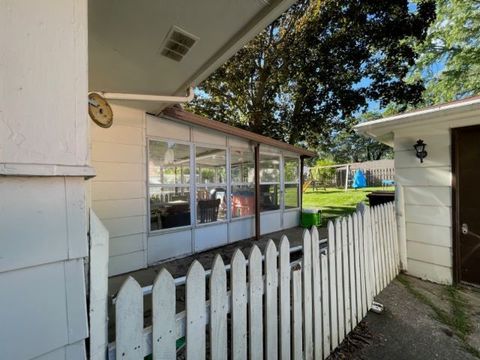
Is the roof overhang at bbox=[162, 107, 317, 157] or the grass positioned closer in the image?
the roof overhang at bbox=[162, 107, 317, 157]

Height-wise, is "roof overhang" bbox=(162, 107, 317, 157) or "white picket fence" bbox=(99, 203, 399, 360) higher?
"roof overhang" bbox=(162, 107, 317, 157)

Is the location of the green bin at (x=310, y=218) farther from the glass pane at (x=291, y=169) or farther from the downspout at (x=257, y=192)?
the downspout at (x=257, y=192)

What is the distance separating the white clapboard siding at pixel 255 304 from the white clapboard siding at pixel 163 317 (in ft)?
1.75

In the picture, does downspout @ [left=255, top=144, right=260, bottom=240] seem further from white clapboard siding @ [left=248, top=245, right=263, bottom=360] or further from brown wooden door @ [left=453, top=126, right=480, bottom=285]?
white clapboard siding @ [left=248, top=245, right=263, bottom=360]

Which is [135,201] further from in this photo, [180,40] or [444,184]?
[444,184]

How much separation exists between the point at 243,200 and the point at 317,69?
18.4ft

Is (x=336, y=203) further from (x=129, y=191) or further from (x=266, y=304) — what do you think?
(x=266, y=304)

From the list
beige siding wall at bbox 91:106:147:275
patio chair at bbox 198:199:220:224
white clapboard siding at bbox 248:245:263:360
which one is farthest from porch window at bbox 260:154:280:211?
white clapboard siding at bbox 248:245:263:360

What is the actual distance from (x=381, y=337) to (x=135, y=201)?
13.0 ft

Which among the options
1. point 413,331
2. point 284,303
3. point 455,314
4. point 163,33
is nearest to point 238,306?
point 284,303

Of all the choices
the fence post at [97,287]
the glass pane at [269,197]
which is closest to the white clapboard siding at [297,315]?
the fence post at [97,287]

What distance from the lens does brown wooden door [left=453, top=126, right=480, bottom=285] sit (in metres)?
3.25

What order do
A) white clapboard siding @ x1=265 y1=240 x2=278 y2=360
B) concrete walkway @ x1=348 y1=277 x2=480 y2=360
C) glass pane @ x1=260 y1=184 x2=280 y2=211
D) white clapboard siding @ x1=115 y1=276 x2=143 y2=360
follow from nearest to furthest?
1. white clapboard siding @ x1=115 y1=276 x2=143 y2=360
2. white clapboard siding @ x1=265 y1=240 x2=278 y2=360
3. concrete walkway @ x1=348 y1=277 x2=480 y2=360
4. glass pane @ x1=260 y1=184 x2=280 y2=211

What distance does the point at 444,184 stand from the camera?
3.50 m
